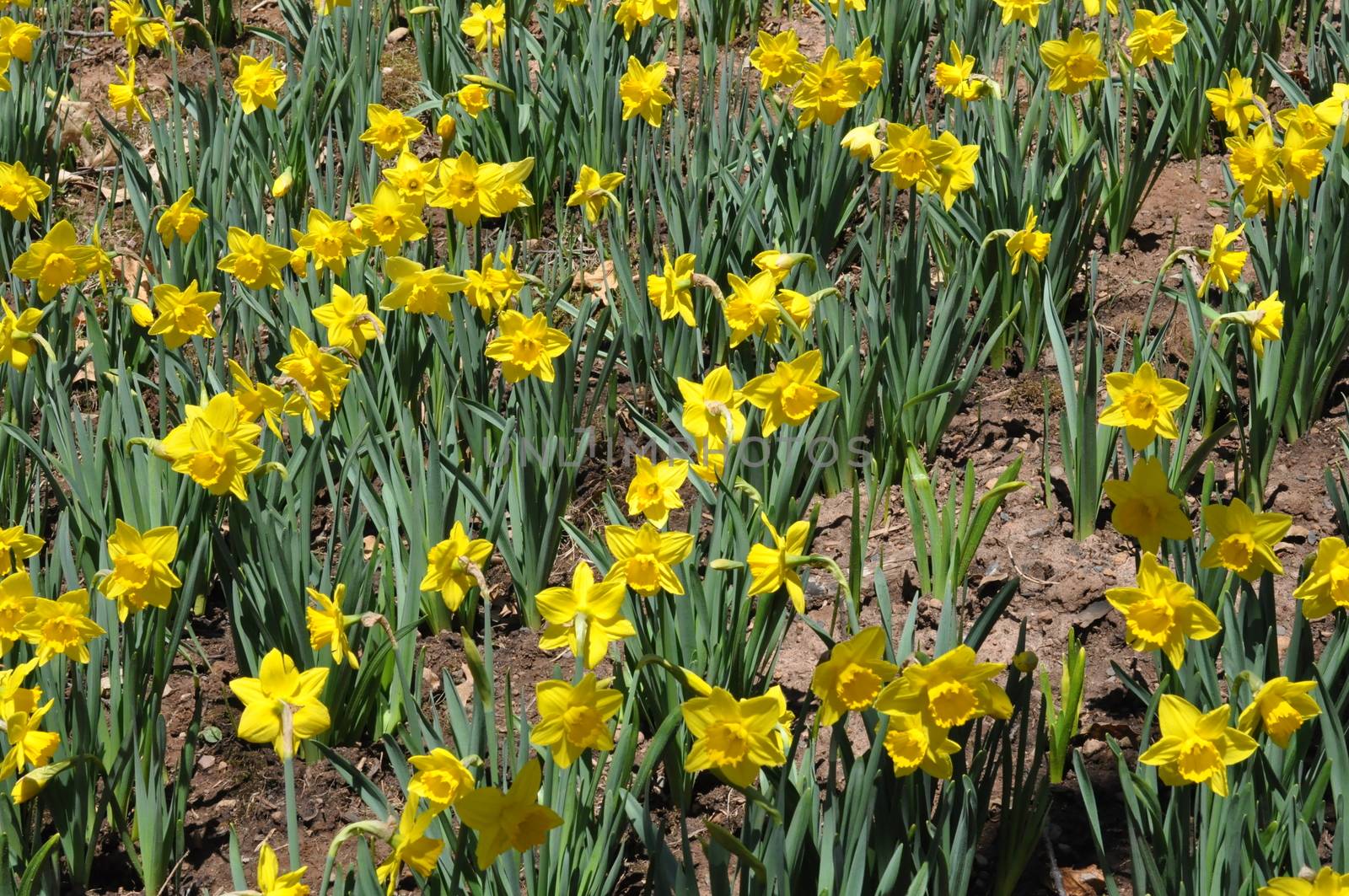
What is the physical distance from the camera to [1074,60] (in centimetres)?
296

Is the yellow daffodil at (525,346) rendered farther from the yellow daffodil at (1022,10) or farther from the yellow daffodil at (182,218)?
the yellow daffodil at (1022,10)

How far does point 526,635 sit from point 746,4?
3.12m

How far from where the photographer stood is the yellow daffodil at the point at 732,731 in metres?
1.46

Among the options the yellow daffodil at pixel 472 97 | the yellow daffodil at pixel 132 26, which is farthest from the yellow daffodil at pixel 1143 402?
the yellow daffodil at pixel 132 26

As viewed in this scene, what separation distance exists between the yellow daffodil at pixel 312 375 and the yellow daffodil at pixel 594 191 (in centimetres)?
79

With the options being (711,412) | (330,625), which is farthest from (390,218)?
(330,625)

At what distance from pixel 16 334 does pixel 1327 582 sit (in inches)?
90.9

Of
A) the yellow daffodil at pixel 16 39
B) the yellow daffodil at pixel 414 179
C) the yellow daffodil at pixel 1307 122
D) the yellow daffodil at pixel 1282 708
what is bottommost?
the yellow daffodil at pixel 1282 708

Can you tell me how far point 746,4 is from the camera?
482 centimetres

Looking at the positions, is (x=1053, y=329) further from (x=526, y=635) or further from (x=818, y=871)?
(x=818, y=871)

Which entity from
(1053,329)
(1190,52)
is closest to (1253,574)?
(1053,329)

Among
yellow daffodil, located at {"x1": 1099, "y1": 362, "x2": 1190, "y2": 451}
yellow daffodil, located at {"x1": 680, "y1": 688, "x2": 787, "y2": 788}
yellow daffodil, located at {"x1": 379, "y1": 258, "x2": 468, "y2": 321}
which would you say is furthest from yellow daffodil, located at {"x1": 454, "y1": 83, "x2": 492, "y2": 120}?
yellow daffodil, located at {"x1": 680, "y1": 688, "x2": 787, "y2": 788}

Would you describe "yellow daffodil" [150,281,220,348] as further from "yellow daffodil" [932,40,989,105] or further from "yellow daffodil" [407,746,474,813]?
"yellow daffodil" [932,40,989,105]

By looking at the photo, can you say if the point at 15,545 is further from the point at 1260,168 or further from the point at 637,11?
the point at 1260,168
